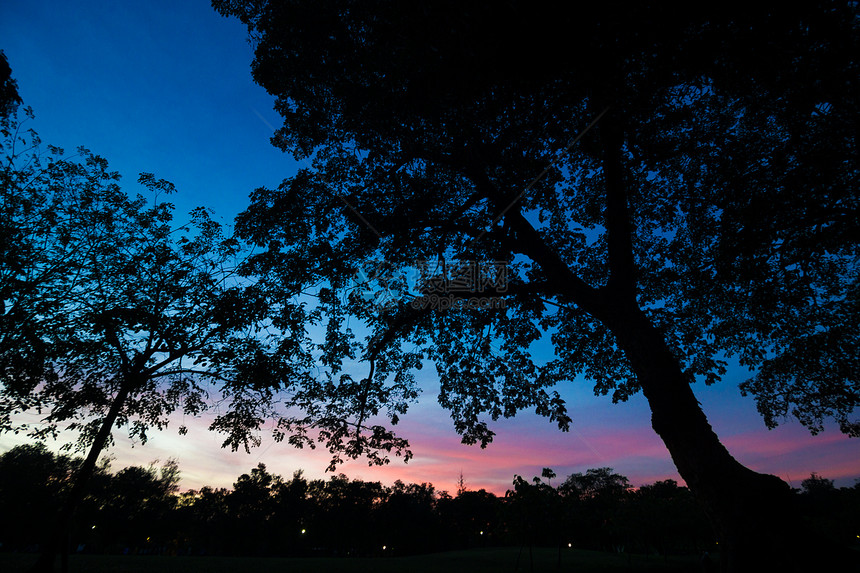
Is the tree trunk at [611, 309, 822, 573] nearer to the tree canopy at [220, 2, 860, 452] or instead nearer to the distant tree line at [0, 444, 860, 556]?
the tree canopy at [220, 2, 860, 452]

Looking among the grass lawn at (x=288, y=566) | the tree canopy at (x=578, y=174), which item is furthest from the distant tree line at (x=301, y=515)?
the tree canopy at (x=578, y=174)

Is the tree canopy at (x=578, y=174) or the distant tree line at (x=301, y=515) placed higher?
the tree canopy at (x=578, y=174)

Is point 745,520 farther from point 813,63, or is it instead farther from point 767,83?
point 813,63

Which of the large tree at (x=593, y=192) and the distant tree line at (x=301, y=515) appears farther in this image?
the distant tree line at (x=301, y=515)

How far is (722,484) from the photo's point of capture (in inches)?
217

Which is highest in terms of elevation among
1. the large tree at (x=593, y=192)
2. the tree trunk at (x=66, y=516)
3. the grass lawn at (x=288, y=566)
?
the large tree at (x=593, y=192)

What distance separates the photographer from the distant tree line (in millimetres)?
60844

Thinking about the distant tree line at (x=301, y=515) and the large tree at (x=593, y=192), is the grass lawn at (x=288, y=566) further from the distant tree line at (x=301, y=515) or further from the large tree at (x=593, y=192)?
the large tree at (x=593, y=192)

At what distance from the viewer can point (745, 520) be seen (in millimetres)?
5141

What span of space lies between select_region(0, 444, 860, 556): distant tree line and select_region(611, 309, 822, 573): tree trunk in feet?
192

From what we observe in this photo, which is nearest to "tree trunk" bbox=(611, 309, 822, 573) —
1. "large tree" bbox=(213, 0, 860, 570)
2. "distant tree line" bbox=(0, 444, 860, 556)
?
"large tree" bbox=(213, 0, 860, 570)

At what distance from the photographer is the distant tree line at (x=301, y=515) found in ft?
200

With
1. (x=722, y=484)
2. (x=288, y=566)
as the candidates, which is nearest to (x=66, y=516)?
(x=722, y=484)

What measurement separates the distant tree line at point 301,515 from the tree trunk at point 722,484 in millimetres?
58515
